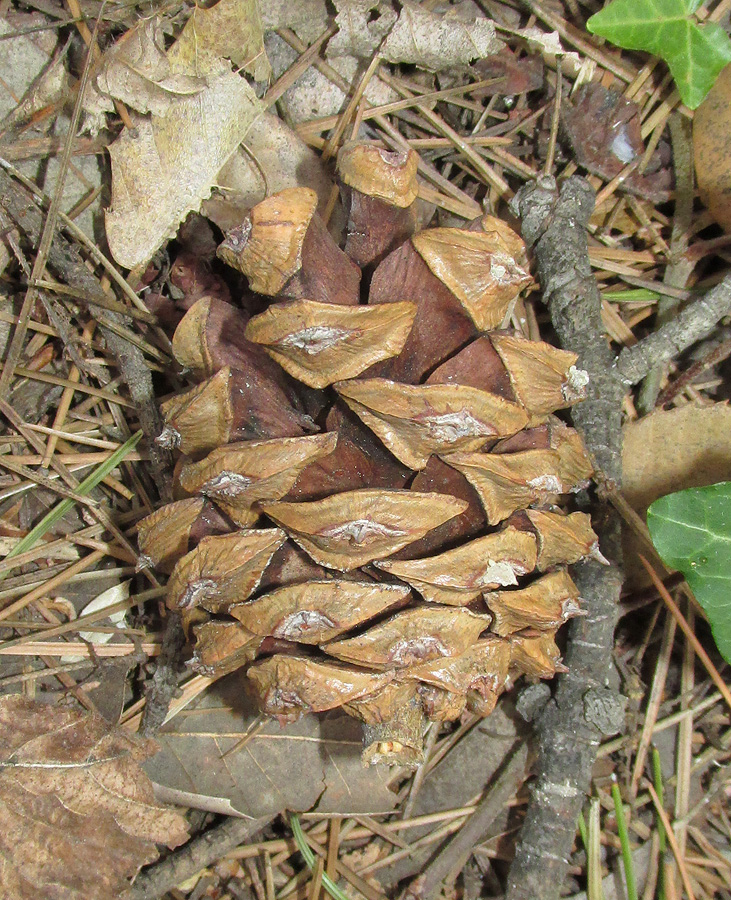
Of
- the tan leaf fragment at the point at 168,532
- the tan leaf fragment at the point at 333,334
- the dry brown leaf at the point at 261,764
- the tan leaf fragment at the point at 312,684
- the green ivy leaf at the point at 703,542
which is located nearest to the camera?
the tan leaf fragment at the point at 333,334

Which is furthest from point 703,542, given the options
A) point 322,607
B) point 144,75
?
point 144,75

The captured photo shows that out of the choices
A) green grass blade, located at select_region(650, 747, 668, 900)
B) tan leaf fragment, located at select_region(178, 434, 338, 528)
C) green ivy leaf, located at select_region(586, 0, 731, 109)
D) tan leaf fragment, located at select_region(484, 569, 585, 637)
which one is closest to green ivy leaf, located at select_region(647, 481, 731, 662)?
tan leaf fragment, located at select_region(484, 569, 585, 637)

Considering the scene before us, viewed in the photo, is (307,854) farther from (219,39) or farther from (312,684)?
(219,39)

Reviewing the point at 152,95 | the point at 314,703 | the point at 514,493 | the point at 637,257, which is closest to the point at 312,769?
the point at 314,703

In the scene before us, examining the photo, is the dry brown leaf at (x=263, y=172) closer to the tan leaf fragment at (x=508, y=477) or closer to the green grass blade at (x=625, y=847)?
the tan leaf fragment at (x=508, y=477)

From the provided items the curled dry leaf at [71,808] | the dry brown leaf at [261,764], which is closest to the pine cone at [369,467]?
the dry brown leaf at [261,764]

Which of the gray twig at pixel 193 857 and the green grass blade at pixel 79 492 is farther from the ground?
the green grass blade at pixel 79 492
